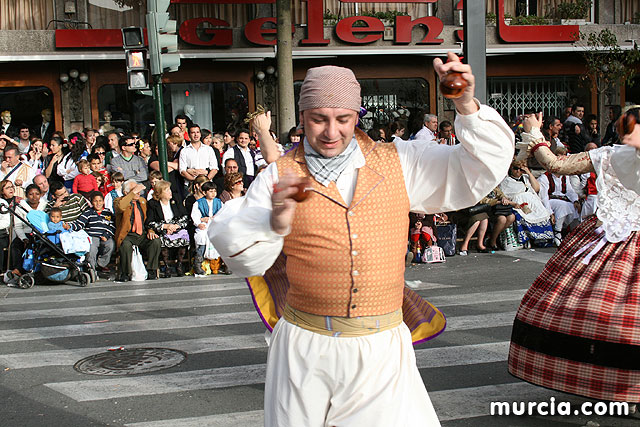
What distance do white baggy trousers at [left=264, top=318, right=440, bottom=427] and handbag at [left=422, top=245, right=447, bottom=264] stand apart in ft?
28.4

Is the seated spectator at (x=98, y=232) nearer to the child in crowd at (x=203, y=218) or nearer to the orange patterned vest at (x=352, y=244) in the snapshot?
the child in crowd at (x=203, y=218)

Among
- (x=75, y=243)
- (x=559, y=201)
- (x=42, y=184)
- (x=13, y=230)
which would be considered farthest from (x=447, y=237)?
(x=13, y=230)

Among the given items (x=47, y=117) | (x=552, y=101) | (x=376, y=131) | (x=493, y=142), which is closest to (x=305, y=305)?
(x=493, y=142)

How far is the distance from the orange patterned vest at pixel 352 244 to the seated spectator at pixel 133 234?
8353 millimetres

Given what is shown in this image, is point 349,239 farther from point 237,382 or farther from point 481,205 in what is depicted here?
point 481,205

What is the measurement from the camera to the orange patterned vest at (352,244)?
9.09 feet

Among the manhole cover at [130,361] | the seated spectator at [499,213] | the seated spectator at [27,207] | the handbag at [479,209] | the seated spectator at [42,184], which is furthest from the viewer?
the seated spectator at [499,213]

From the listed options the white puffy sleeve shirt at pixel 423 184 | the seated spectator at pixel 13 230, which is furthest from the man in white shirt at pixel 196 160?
the white puffy sleeve shirt at pixel 423 184

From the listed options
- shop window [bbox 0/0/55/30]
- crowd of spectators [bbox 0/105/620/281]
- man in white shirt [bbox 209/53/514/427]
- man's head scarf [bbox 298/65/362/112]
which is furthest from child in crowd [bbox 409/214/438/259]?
shop window [bbox 0/0/55/30]

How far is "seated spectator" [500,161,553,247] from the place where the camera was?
1241 centimetres

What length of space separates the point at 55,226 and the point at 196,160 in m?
2.63

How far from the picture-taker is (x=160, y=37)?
1255 centimetres

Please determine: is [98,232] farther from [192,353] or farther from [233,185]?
[192,353]

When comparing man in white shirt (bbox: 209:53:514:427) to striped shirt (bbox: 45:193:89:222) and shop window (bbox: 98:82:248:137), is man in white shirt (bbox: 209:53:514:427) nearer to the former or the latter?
striped shirt (bbox: 45:193:89:222)
